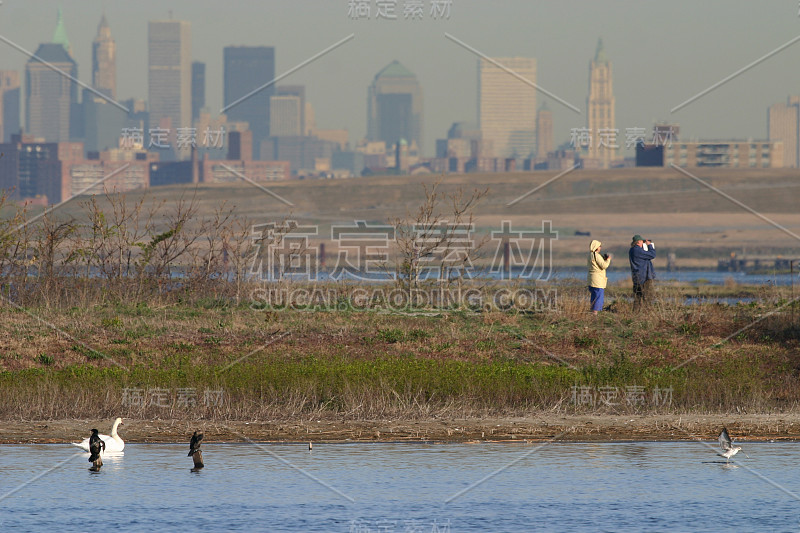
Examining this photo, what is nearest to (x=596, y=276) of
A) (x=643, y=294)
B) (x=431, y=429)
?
(x=643, y=294)

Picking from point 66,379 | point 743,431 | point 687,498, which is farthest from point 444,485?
point 66,379

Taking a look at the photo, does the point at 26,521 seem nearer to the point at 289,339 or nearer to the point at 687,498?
the point at 687,498

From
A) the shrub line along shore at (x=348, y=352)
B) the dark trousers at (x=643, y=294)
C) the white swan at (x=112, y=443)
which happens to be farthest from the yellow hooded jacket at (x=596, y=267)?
the white swan at (x=112, y=443)

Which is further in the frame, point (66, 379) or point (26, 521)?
point (66, 379)

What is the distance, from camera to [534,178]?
189 metres

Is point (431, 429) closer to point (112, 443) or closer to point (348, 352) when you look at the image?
point (112, 443)

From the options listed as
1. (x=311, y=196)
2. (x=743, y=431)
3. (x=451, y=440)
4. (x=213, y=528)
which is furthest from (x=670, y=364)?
(x=311, y=196)

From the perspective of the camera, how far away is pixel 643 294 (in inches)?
Result: 1049

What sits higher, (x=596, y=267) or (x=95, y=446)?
(x=596, y=267)

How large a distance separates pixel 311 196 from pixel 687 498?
15840cm

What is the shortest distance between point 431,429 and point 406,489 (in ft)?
13.0

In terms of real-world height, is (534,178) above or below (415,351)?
above

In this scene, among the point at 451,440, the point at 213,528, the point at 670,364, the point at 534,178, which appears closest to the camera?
the point at 213,528

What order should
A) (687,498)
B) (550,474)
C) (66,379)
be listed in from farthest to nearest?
(66,379) → (550,474) → (687,498)
